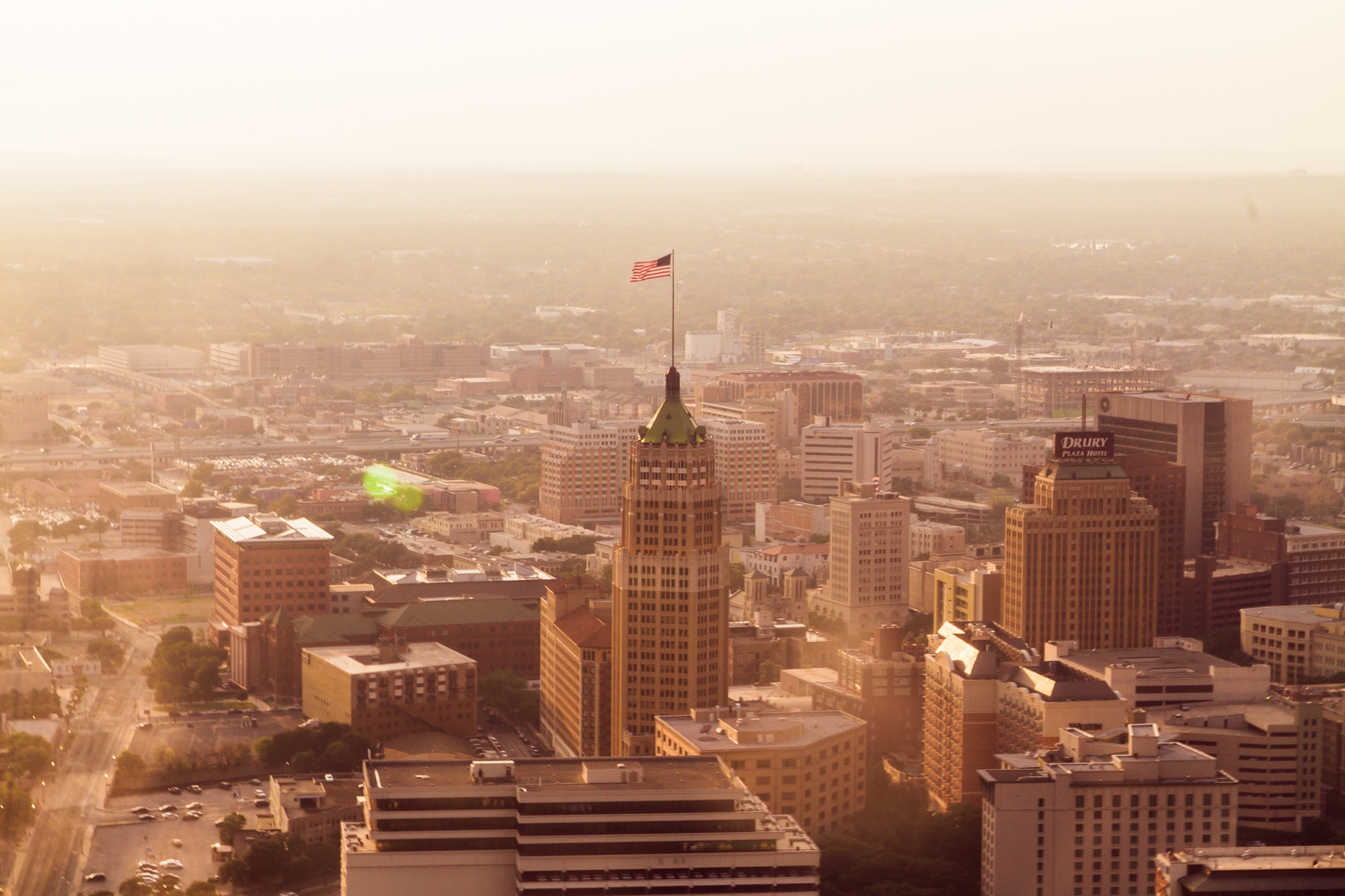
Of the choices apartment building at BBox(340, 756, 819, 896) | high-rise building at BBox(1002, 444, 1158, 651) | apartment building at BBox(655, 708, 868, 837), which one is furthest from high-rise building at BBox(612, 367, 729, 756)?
apartment building at BBox(340, 756, 819, 896)

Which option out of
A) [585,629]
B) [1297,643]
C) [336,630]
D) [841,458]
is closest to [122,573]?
[336,630]

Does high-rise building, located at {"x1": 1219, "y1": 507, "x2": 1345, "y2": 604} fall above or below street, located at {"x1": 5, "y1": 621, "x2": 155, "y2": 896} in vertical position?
above

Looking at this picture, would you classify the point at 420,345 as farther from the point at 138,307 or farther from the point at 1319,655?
the point at 1319,655

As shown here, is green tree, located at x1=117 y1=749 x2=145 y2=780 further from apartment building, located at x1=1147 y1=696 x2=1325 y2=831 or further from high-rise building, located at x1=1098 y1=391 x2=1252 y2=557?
high-rise building, located at x1=1098 y1=391 x2=1252 y2=557

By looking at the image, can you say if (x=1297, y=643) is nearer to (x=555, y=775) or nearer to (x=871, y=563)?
(x=871, y=563)

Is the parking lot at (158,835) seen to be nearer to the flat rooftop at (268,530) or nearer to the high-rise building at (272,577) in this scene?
the high-rise building at (272,577)
